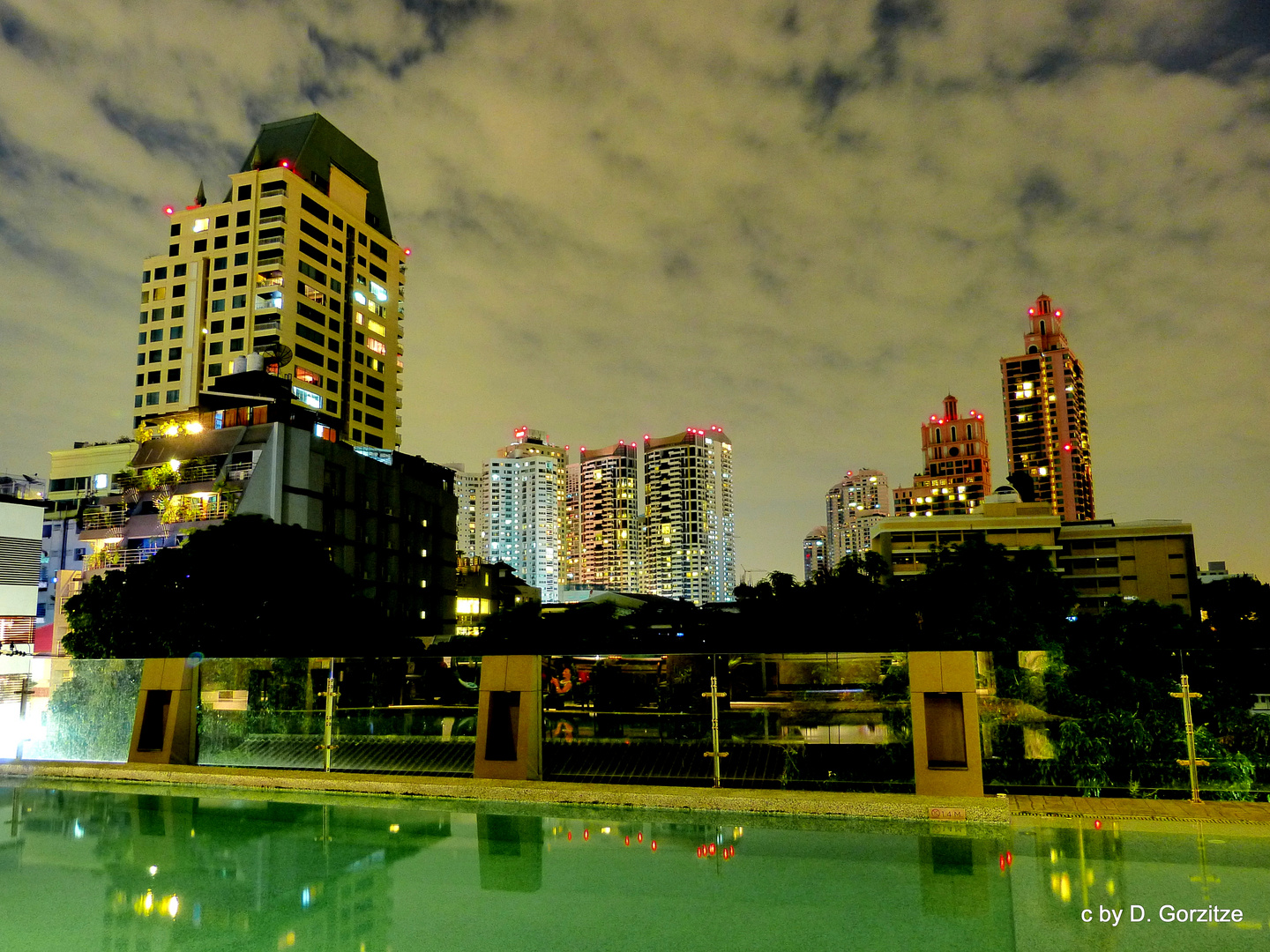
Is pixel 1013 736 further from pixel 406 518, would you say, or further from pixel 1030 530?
pixel 1030 530

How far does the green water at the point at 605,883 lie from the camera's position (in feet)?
21.0

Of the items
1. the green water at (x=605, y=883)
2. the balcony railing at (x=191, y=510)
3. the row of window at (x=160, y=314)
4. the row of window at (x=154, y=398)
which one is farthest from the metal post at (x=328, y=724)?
the row of window at (x=160, y=314)

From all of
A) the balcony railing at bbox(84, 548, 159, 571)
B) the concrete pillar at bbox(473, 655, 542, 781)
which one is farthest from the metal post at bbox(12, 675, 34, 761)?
the balcony railing at bbox(84, 548, 159, 571)

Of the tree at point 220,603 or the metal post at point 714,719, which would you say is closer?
the metal post at point 714,719

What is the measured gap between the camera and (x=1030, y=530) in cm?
11144

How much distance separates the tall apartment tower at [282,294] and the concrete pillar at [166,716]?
8122 cm

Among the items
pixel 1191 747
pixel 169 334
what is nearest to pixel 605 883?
pixel 1191 747

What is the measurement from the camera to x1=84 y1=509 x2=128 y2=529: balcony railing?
70.2 m

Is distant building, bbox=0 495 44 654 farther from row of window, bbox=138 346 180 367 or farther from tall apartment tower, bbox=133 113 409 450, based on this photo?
row of window, bbox=138 346 180 367

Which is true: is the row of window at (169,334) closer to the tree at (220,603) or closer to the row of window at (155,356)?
the row of window at (155,356)

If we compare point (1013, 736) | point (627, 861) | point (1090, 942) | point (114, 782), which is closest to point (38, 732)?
point (114, 782)

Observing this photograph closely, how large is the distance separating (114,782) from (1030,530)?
368ft

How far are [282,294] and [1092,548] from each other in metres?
97.5

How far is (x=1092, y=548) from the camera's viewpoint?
111750 mm
